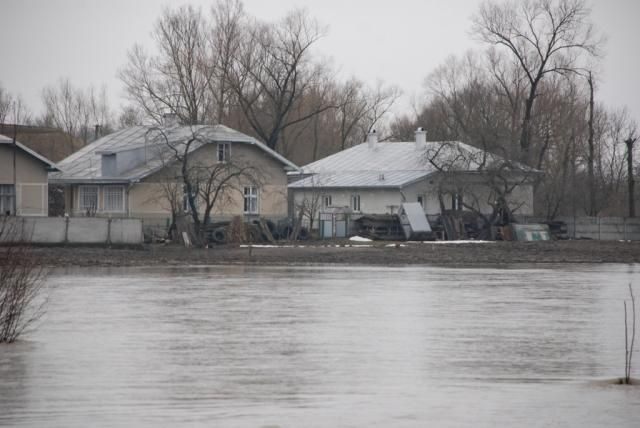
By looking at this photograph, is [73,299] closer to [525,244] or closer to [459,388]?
[459,388]

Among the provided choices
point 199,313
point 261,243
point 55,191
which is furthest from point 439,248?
point 199,313

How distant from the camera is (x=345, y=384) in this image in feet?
51.1

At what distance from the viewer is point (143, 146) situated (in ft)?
210

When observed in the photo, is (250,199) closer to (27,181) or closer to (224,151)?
(224,151)

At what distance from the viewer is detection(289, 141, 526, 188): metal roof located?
213 feet

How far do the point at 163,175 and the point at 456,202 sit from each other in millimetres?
16806

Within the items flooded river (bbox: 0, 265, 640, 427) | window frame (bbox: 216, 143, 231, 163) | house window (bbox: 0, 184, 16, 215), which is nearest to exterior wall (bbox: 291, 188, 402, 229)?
window frame (bbox: 216, 143, 231, 163)

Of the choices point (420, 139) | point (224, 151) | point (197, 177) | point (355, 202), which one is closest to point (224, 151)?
point (224, 151)

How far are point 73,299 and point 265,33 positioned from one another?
5599 centimetres

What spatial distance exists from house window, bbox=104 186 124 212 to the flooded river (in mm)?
30811

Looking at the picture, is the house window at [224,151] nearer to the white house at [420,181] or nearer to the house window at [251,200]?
the house window at [251,200]

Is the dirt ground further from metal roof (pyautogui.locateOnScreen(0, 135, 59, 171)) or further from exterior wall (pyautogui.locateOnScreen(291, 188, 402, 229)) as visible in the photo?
exterior wall (pyautogui.locateOnScreen(291, 188, 402, 229))

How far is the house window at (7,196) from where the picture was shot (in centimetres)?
5794

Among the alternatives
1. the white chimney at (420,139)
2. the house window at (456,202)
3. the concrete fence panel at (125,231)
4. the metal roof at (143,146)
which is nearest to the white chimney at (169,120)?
the metal roof at (143,146)
